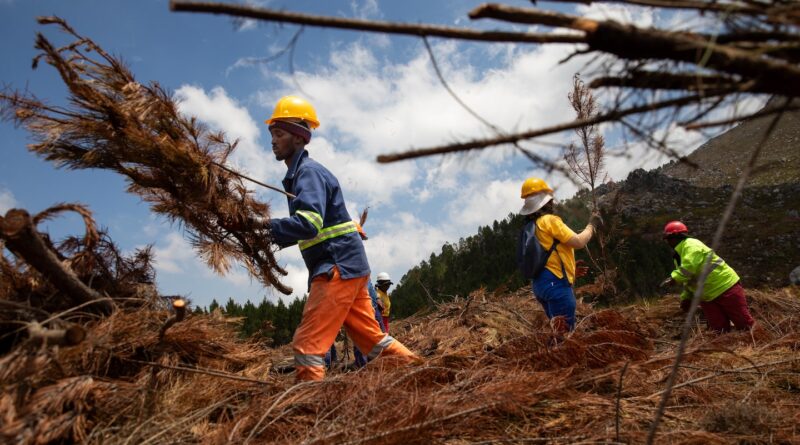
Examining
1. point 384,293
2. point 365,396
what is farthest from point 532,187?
point 384,293

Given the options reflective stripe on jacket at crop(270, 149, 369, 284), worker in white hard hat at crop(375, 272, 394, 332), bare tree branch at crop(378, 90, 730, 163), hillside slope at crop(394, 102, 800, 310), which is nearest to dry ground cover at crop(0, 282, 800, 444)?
reflective stripe on jacket at crop(270, 149, 369, 284)

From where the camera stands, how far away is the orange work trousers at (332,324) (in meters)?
3.02

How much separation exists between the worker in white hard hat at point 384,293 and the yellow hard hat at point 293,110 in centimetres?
503

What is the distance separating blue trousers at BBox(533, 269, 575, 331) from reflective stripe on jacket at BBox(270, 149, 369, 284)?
1.85m

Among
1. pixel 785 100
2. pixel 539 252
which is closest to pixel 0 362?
pixel 785 100

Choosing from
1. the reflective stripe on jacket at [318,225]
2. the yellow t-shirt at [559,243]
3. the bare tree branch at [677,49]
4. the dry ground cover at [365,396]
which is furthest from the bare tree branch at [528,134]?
the yellow t-shirt at [559,243]

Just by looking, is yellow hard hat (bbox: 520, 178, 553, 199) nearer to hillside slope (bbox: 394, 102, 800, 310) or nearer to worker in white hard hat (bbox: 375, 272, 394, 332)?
worker in white hard hat (bbox: 375, 272, 394, 332)

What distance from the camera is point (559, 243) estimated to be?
4406 mm

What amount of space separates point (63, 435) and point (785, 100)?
256cm

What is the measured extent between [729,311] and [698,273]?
2.25ft

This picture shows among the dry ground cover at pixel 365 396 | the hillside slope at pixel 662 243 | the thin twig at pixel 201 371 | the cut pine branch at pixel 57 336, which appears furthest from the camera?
the hillside slope at pixel 662 243

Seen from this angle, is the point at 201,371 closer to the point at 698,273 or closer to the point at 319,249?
the point at 319,249

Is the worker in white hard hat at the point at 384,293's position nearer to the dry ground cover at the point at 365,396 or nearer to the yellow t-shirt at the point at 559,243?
the yellow t-shirt at the point at 559,243

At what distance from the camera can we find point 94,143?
2785 millimetres
